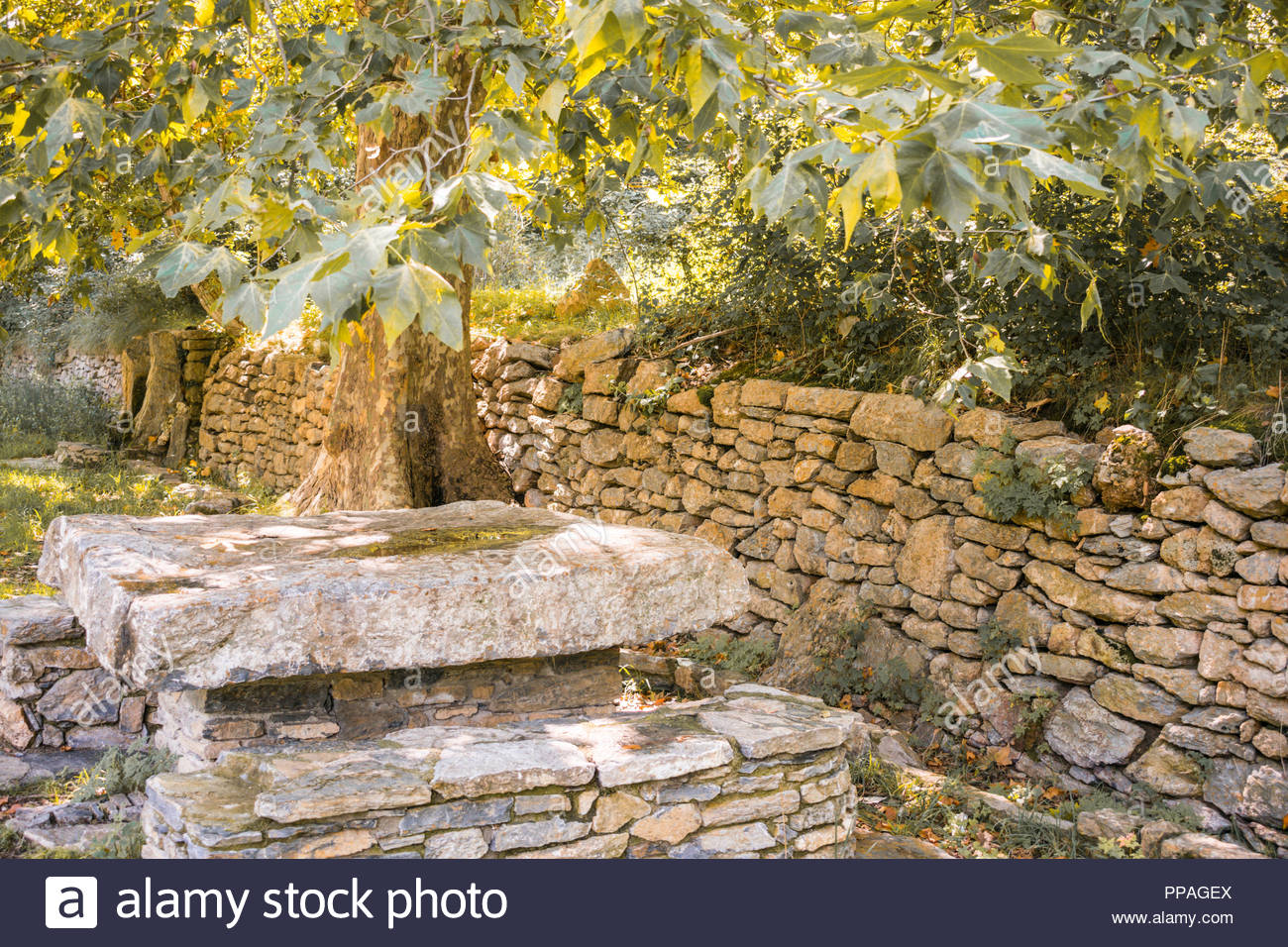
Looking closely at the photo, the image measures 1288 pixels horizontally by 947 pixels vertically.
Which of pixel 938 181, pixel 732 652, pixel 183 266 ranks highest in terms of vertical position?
pixel 938 181

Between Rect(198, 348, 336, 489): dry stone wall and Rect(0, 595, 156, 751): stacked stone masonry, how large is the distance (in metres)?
4.83

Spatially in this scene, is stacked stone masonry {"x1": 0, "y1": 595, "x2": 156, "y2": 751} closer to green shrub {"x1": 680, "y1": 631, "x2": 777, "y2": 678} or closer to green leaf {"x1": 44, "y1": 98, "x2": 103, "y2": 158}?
Answer: green leaf {"x1": 44, "y1": 98, "x2": 103, "y2": 158}

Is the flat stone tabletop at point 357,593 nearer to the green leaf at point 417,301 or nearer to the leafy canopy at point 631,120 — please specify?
the leafy canopy at point 631,120

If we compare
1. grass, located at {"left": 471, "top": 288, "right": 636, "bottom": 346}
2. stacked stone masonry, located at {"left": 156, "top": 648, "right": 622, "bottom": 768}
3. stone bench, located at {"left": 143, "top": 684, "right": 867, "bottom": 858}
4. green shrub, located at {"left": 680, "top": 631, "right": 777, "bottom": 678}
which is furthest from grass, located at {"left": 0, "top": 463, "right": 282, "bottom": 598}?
stone bench, located at {"left": 143, "top": 684, "right": 867, "bottom": 858}

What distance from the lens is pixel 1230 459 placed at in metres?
4.01

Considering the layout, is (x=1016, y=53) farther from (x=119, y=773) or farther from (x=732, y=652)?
(x=732, y=652)

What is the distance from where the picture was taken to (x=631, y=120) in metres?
3.24

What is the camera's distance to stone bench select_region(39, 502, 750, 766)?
3180 mm

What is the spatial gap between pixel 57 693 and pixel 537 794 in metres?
2.73

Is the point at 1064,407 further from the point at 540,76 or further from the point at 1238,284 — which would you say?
the point at 540,76

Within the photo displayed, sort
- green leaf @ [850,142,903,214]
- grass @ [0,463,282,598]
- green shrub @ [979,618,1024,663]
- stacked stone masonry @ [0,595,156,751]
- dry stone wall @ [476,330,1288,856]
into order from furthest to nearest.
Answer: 1. grass @ [0,463,282,598]
2. green shrub @ [979,618,1024,663]
3. stacked stone masonry @ [0,595,156,751]
4. dry stone wall @ [476,330,1288,856]
5. green leaf @ [850,142,903,214]

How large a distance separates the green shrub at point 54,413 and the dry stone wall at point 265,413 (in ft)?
4.86

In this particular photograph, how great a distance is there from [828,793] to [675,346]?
4.09 metres

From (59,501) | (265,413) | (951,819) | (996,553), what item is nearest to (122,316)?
(265,413)
